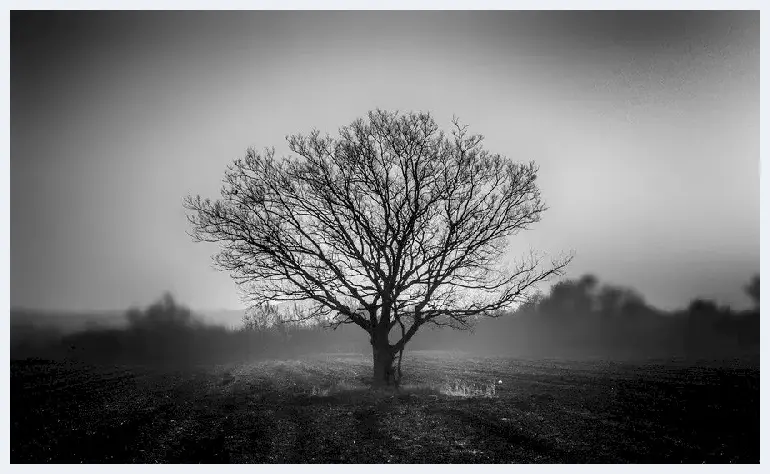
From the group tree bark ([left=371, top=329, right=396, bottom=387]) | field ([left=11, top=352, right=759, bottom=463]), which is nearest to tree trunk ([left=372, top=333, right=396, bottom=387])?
tree bark ([left=371, top=329, right=396, bottom=387])

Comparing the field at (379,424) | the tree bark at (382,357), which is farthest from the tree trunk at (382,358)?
the field at (379,424)

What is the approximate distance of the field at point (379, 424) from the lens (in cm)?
666

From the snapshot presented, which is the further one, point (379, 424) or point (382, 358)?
point (382, 358)

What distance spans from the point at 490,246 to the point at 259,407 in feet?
27.2

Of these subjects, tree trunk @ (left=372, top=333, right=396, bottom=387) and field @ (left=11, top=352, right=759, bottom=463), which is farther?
tree trunk @ (left=372, top=333, right=396, bottom=387)

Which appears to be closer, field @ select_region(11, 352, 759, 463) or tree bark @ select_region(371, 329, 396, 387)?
field @ select_region(11, 352, 759, 463)

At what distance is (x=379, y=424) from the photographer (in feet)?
27.9

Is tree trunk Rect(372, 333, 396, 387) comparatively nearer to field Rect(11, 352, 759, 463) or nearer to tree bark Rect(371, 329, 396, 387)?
tree bark Rect(371, 329, 396, 387)

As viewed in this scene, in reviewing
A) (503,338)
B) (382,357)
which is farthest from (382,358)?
(503,338)

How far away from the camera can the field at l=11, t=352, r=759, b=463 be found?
6.66 metres

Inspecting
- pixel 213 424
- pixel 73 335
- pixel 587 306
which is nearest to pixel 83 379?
pixel 73 335

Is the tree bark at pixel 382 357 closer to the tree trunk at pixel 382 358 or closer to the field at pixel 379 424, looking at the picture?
the tree trunk at pixel 382 358

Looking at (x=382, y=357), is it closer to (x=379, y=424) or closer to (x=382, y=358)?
(x=382, y=358)

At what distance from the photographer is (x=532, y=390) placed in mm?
13906
